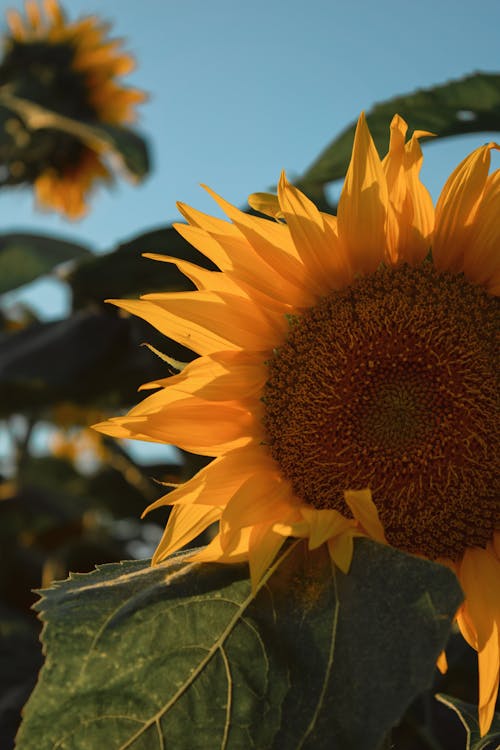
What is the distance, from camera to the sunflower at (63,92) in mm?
4293

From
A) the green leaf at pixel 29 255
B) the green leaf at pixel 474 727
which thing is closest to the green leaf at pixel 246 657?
the green leaf at pixel 474 727

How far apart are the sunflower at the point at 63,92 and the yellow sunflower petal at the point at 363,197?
334 centimetres

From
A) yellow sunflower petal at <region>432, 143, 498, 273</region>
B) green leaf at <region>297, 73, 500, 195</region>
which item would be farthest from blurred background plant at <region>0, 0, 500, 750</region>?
yellow sunflower petal at <region>432, 143, 498, 273</region>

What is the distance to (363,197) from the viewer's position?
3.71 ft

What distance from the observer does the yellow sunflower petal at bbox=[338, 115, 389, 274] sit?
1.13 m

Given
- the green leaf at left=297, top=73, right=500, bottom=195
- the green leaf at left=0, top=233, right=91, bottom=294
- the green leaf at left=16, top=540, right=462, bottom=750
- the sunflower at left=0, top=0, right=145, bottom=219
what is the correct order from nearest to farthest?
the green leaf at left=16, top=540, right=462, bottom=750 → the green leaf at left=297, top=73, right=500, bottom=195 → the green leaf at left=0, top=233, right=91, bottom=294 → the sunflower at left=0, top=0, right=145, bottom=219

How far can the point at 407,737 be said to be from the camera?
5.78 feet

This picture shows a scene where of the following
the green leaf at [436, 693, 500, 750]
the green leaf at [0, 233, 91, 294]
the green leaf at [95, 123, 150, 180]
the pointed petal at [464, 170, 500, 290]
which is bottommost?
the green leaf at [436, 693, 500, 750]

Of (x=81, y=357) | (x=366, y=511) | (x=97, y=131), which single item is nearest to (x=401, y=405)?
(x=366, y=511)

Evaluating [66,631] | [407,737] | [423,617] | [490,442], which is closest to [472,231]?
[490,442]

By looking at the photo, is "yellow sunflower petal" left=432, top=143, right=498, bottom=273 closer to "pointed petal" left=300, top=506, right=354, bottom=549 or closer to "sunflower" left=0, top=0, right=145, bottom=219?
"pointed petal" left=300, top=506, right=354, bottom=549

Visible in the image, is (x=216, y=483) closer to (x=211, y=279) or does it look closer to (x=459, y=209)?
(x=211, y=279)

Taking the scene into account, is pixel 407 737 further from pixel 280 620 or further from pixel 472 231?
pixel 472 231

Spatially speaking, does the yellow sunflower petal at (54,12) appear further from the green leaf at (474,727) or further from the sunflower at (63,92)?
the green leaf at (474,727)
